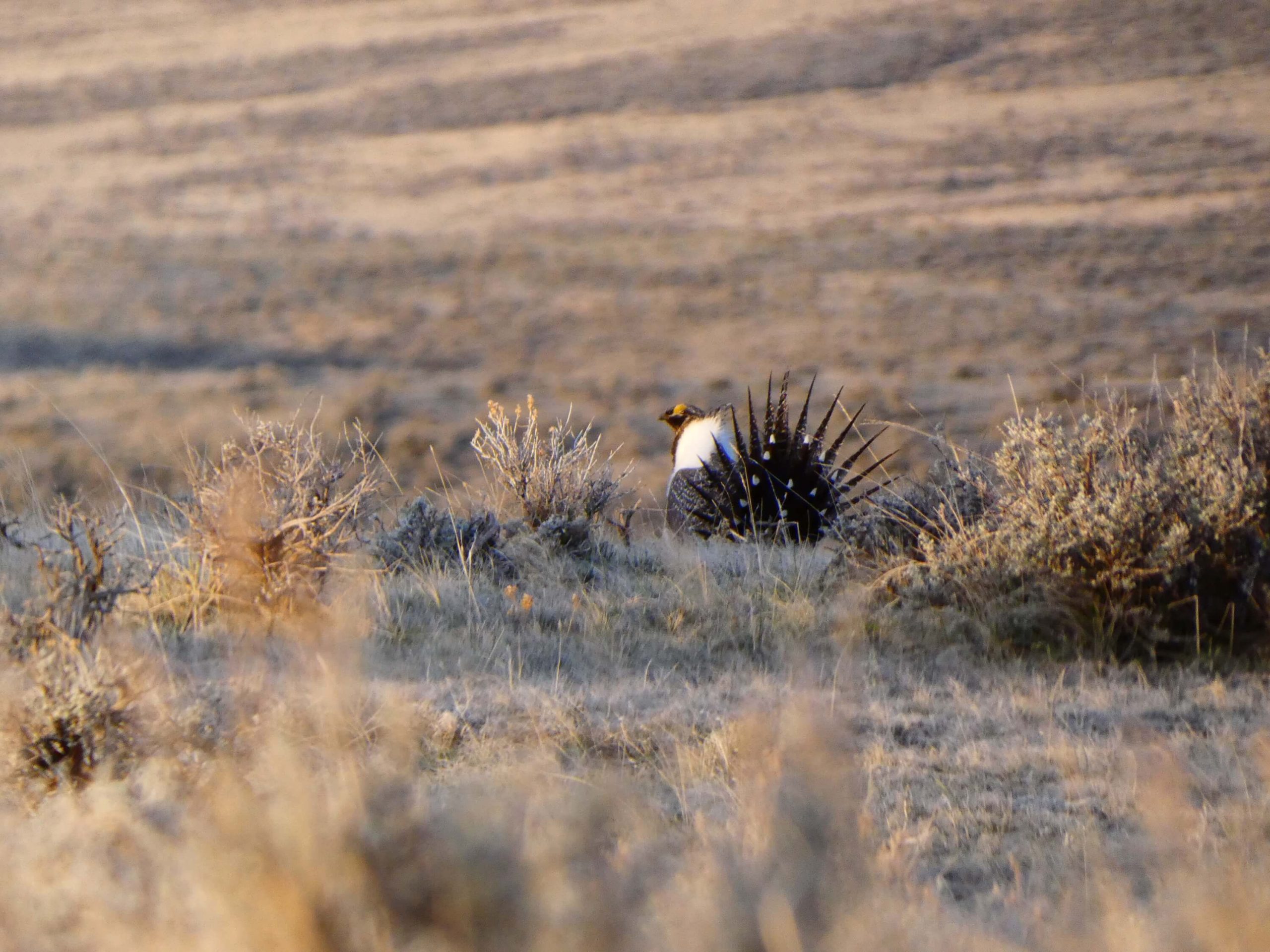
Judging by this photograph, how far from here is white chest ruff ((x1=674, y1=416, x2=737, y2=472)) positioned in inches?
278

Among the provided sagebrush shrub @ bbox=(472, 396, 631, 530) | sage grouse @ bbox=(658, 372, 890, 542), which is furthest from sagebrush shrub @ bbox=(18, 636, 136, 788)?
sage grouse @ bbox=(658, 372, 890, 542)

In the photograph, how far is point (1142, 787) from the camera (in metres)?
2.74

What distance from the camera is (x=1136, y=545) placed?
13.6 feet

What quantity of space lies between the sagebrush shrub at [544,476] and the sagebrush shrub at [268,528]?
1.77 m

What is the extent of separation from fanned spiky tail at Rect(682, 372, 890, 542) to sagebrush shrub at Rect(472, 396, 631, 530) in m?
0.53

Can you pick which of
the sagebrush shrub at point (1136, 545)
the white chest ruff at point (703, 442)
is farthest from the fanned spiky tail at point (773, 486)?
the sagebrush shrub at point (1136, 545)

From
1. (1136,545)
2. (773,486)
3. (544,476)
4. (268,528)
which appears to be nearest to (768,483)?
(773,486)

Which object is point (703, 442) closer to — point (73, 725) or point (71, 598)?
point (71, 598)

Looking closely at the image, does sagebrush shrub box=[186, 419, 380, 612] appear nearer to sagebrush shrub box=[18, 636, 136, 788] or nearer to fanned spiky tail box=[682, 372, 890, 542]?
sagebrush shrub box=[18, 636, 136, 788]

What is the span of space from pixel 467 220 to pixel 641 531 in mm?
21887

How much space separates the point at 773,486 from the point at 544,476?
47.2 inches

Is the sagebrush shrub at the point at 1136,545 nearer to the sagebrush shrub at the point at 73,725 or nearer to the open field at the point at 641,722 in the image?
the open field at the point at 641,722

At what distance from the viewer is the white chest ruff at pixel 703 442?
7.07 metres

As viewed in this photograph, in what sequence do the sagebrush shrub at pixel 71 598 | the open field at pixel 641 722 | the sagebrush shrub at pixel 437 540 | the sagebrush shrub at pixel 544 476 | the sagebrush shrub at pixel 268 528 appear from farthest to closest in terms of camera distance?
the sagebrush shrub at pixel 544 476, the sagebrush shrub at pixel 437 540, the sagebrush shrub at pixel 268 528, the sagebrush shrub at pixel 71 598, the open field at pixel 641 722
